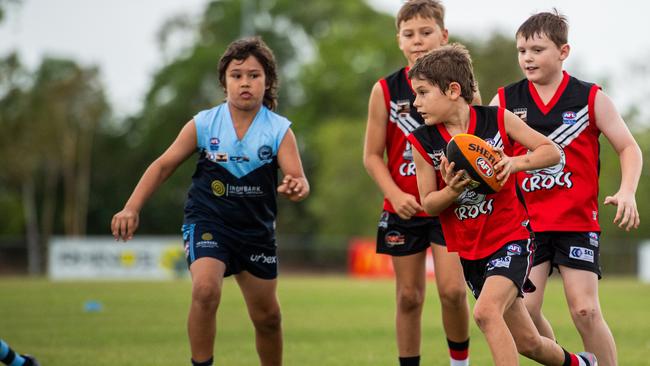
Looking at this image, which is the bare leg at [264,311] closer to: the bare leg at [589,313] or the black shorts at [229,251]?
the black shorts at [229,251]

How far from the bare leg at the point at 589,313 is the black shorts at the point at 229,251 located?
200 centimetres

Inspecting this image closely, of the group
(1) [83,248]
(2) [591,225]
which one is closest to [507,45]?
(1) [83,248]

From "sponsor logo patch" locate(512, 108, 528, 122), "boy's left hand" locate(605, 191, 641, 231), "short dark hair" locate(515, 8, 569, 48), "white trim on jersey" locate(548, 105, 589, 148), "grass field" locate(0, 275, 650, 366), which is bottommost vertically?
"grass field" locate(0, 275, 650, 366)

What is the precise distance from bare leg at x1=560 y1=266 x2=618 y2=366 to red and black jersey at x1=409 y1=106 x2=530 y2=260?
0.72 meters

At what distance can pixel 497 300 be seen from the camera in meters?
5.57

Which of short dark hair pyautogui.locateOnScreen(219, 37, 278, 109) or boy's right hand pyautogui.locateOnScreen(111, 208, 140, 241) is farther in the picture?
short dark hair pyautogui.locateOnScreen(219, 37, 278, 109)

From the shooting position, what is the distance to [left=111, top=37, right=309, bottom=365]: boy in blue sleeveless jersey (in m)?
6.76

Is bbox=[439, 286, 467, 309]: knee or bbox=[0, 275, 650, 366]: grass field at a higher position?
bbox=[439, 286, 467, 309]: knee

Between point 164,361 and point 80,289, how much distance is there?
48.7 ft

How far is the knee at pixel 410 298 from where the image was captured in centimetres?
714

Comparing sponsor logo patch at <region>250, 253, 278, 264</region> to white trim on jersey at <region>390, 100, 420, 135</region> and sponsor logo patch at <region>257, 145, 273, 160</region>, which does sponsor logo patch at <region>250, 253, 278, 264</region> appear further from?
white trim on jersey at <region>390, 100, 420, 135</region>

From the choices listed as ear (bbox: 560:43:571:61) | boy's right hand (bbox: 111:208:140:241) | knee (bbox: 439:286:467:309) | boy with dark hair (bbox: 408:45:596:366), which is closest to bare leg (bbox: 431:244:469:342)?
knee (bbox: 439:286:467:309)

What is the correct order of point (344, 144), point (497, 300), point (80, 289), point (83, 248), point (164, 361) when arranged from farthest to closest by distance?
point (344, 144), point (83, 248), point (80, 289), point (164, 361), point (497, 300)

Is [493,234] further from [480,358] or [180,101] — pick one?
[180,101]
